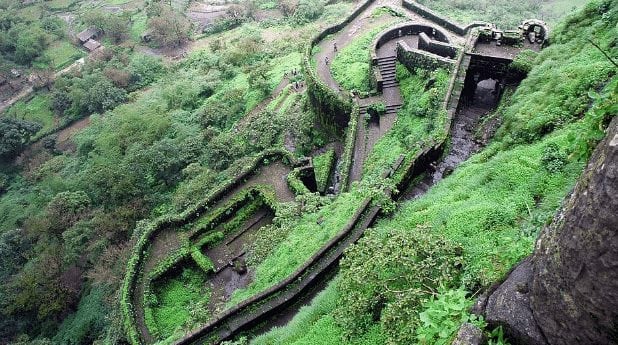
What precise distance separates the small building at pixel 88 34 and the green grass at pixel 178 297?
59.0 m

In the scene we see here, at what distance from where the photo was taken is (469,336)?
22.8ft

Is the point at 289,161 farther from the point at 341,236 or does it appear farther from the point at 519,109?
the point at 519,109

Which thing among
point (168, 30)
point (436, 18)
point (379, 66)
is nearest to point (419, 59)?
point (379, 66)

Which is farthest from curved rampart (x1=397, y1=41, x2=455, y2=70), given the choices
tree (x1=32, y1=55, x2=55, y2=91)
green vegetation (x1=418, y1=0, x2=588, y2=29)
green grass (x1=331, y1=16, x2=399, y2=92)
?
tree (x1=32, y1=55, x2=55, y2=91)

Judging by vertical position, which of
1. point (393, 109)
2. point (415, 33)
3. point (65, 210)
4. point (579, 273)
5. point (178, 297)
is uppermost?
point (579, 273)

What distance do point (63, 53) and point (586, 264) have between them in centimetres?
7457

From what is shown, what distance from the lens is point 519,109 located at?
15969 millimetres

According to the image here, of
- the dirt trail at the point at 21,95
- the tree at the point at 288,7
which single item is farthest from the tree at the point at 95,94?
the tree at the point at 288,7

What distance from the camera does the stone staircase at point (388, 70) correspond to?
25281 mm

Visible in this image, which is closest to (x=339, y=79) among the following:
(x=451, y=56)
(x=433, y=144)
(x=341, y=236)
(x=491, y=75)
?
(x=451, y=56)

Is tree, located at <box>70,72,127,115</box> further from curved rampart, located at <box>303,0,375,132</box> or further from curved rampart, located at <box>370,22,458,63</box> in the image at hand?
curved rampart, located at <box>370,22,458,63</box>

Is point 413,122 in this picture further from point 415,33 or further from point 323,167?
point 415,33

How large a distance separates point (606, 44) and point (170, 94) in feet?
121

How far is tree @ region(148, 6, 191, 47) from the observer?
60.6m
